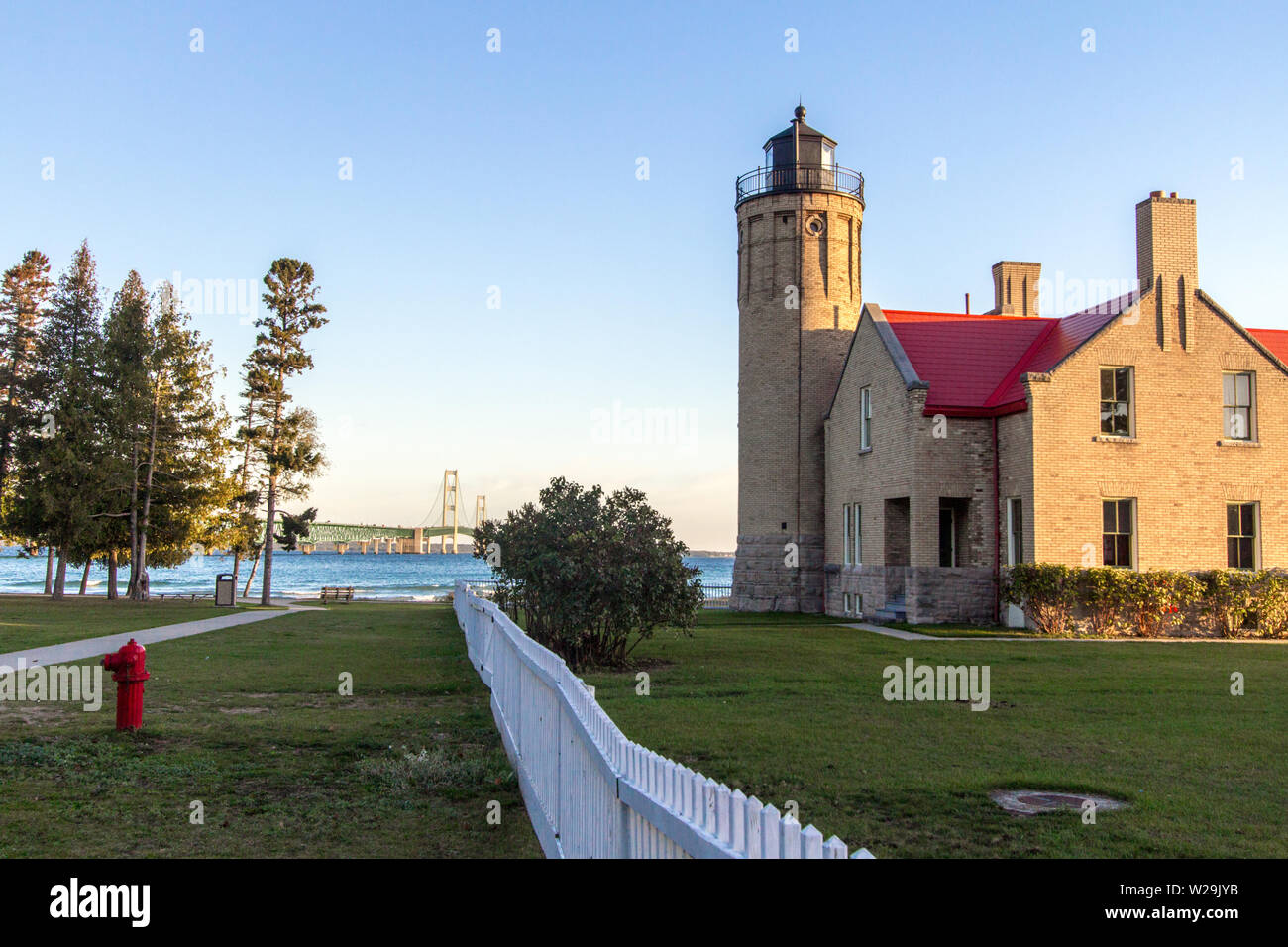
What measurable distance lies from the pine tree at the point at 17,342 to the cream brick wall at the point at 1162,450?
3880 cm

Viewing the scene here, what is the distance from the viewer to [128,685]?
33.9ft

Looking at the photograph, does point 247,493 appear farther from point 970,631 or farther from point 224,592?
point 970,631

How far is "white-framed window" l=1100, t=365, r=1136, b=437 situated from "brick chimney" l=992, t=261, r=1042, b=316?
10.6 m

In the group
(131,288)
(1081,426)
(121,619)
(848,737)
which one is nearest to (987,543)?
(1081,426)

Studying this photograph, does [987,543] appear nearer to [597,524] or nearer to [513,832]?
[597,524]

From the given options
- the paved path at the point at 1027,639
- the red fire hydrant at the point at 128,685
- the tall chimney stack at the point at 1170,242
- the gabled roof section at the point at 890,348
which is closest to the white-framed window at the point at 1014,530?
the paved path at the point at 1027,639

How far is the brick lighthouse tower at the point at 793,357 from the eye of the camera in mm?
32781

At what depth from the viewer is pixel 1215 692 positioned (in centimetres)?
1366

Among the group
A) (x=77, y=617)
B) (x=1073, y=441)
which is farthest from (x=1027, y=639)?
(x=77, y=617)

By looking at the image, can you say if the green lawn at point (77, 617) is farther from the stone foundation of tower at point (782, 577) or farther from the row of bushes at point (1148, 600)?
the row of bushes at point (1148, 600)

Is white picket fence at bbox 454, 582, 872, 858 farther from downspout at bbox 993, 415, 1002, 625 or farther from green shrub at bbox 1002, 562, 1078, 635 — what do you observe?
downspout at bbox 993, 415, 1002, 625

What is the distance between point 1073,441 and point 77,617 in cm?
2608
